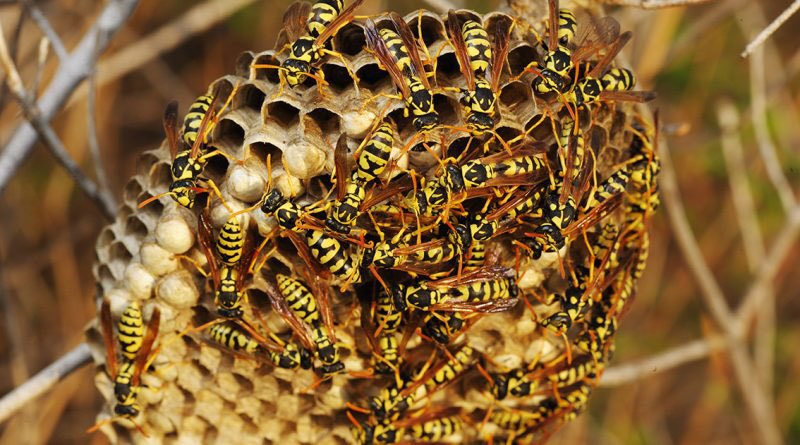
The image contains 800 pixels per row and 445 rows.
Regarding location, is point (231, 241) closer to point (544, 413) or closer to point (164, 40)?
point (544, 413)

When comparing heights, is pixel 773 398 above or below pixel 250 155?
below

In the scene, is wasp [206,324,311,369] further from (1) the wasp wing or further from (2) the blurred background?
(2) the blurred background

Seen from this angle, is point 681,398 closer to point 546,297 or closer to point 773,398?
point 773,398

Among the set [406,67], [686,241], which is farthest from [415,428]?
[686,241]

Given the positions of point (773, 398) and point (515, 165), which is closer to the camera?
point (515, 165)

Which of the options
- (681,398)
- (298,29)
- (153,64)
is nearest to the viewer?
(298,29)

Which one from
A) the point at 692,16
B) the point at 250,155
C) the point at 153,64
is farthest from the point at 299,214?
the point at 692,16

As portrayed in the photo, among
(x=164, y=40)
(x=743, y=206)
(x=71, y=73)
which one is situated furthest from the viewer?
(x=164, y=40)
